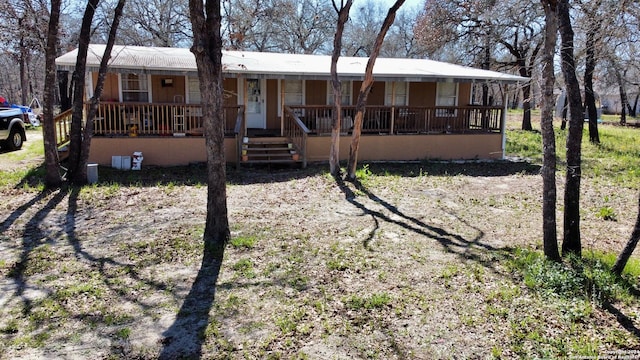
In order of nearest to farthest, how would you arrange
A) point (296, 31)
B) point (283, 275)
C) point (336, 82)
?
point (283, 275) < point (336, 82) < point (296, 31)

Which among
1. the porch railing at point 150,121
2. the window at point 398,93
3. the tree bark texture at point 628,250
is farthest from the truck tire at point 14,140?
the tree bark texture at point 628,250

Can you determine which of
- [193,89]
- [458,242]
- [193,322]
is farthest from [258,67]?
[193,322]

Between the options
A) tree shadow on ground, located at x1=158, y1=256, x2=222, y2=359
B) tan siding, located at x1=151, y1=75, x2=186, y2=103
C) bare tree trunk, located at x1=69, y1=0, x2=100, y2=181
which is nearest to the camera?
tree shadow on ground, located at x1=158, y1=256, x2=222, y2=359

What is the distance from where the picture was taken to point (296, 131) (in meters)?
12.7

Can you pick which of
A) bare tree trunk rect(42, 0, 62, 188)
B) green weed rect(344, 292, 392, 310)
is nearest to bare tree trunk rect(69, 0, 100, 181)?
bare tree trunk rect(42, 0, 62, 188)

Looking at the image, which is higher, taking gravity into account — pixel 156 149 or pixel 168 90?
pixel 168 90

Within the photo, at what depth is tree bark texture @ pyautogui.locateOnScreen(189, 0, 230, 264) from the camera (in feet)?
17.6

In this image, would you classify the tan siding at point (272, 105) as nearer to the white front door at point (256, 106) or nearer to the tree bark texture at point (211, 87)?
the white front door at point (256, 106)

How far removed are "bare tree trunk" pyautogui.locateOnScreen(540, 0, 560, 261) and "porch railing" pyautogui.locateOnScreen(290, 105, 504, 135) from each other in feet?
26.5

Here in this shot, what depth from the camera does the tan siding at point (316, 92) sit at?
1501cm

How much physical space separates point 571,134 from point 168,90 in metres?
11.6

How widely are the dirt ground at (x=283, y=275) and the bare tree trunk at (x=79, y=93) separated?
79 cm

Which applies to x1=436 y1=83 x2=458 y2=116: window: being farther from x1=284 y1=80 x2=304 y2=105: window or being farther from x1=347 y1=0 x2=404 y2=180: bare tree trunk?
x1=347 y1=0 x2=404 y2=180: bare tree trunk

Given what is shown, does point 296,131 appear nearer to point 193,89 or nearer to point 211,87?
point 193,89
